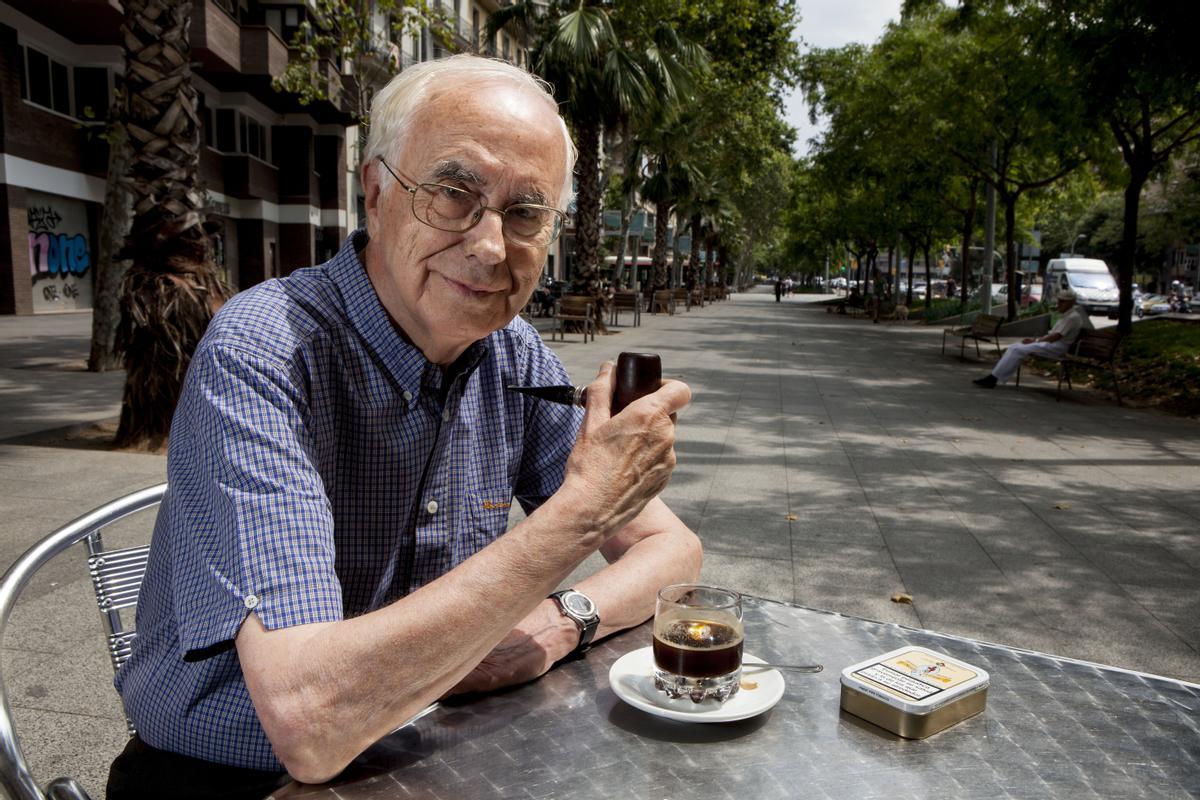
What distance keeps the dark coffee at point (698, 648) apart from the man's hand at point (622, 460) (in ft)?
0.64

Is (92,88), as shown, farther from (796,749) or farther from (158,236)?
(796,749)

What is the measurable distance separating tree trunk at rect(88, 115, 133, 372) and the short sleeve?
33.0 ft

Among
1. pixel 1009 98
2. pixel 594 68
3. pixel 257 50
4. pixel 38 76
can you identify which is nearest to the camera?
pixel 1009 98

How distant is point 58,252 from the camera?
74.3 feet

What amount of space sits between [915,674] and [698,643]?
1.23 feet

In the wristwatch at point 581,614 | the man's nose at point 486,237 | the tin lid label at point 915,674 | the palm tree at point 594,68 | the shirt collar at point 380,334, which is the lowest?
the tin lid label at point 915,674

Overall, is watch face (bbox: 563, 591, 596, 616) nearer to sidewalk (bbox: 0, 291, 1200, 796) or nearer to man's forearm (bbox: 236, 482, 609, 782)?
man's forearm (bbox: 236, 482, 609, 782)

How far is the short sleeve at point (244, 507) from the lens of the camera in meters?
1.28

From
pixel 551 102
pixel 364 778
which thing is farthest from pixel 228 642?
pixel 551 102

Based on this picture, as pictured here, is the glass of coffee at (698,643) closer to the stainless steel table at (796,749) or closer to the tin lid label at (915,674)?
the stainless steel table at (796,749)

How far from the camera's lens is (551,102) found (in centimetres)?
179

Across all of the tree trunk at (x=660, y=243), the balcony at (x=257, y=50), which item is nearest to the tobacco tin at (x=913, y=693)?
the balcony at (x=257, y=50)

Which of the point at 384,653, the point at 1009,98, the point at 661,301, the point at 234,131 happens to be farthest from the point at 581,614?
the point at 661,301

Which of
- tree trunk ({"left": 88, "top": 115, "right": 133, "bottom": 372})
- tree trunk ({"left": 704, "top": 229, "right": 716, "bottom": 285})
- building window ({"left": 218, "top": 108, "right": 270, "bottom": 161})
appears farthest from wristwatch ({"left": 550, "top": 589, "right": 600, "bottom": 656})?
tree trunk ({"left": 704, "top": 229, "right": 716, "bottom": 285})
